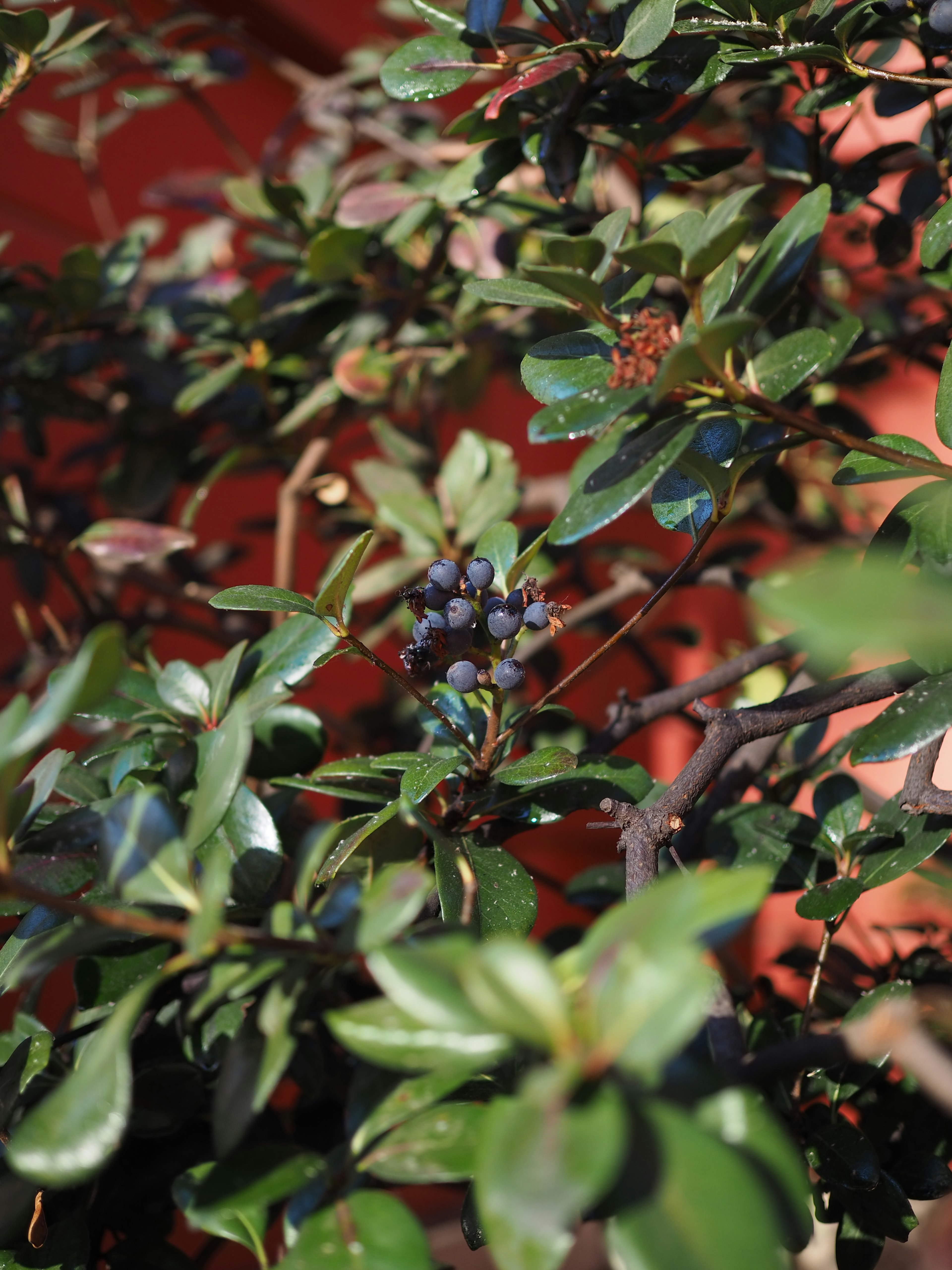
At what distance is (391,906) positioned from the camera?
0.35 meters

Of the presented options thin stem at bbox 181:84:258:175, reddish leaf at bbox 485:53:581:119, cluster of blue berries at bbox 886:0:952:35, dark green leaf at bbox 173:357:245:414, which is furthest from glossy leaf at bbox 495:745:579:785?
thin stem at bbox 181:84:258:175

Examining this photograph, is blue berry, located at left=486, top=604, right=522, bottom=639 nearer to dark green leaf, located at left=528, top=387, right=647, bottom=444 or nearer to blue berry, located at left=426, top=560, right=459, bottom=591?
blue berry, located at left=426, top=560, right=459, bottom=591

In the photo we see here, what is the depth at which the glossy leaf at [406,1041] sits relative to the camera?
12.5 inches

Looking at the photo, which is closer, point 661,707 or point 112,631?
point 112,631

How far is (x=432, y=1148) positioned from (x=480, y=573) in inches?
12.9

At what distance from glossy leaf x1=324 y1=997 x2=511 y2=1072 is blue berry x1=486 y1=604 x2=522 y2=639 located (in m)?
0.26

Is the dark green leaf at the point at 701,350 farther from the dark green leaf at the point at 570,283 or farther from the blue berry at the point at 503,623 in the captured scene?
the blue berry at the point at 503,623

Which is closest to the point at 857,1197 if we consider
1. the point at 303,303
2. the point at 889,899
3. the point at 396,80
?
the point at 396,80

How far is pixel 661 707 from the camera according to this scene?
0.73m

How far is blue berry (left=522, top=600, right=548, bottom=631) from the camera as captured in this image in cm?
60

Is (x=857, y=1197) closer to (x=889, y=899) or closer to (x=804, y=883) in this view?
(x=804, y=883)

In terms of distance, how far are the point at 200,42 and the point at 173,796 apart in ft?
6.30

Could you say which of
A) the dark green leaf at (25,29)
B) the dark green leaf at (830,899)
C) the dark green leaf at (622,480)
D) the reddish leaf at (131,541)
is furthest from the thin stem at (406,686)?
the dark green leaf at (25,29)

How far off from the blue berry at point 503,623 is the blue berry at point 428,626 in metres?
0.03
